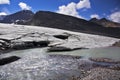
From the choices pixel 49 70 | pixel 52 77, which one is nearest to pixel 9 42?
pixel 49 70

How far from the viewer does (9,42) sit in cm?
4069

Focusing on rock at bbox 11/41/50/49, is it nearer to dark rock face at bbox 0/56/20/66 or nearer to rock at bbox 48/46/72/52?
rock at bbox 48/46/72/52

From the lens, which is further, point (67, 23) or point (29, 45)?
point (67, 23)

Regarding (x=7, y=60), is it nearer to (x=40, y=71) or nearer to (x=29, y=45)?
(x=40, y=71)

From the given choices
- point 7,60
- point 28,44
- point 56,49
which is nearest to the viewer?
point 7,60

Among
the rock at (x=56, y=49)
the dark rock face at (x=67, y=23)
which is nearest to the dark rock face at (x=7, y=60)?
the rock at (x=56, y=49)

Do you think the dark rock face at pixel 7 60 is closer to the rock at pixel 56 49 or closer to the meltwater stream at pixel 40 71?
the meltwater stream at pixel 40 71

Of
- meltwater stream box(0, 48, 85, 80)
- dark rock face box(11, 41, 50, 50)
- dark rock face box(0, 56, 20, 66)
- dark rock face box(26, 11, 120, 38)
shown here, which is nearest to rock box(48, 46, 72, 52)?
dark rock face box(11, 41, 50, 50)

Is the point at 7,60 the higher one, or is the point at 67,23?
the point at 67,23

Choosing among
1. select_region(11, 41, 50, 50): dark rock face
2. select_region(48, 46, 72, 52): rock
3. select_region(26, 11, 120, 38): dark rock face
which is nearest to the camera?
select_region(48, 46, 72, 52): rock

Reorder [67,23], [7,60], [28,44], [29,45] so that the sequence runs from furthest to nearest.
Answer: [67,23], [29,45], [28,44], [7,60]

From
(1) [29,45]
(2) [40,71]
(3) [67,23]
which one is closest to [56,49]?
(1) [29,45]

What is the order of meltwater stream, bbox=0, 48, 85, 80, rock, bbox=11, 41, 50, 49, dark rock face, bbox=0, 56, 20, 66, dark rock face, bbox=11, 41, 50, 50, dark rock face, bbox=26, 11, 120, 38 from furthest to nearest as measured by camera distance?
dark rock face, bbox=26, 11, 120, 38
dark rock face, bbox=11, 41, 50, 50
rock, bbox=11, 41, 50, 49
dark rock face, bbox=0, 56, 20, 66
meltwater stream, bbox=0, 48, 85, 80

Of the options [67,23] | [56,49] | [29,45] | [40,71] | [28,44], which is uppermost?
[67,23]
